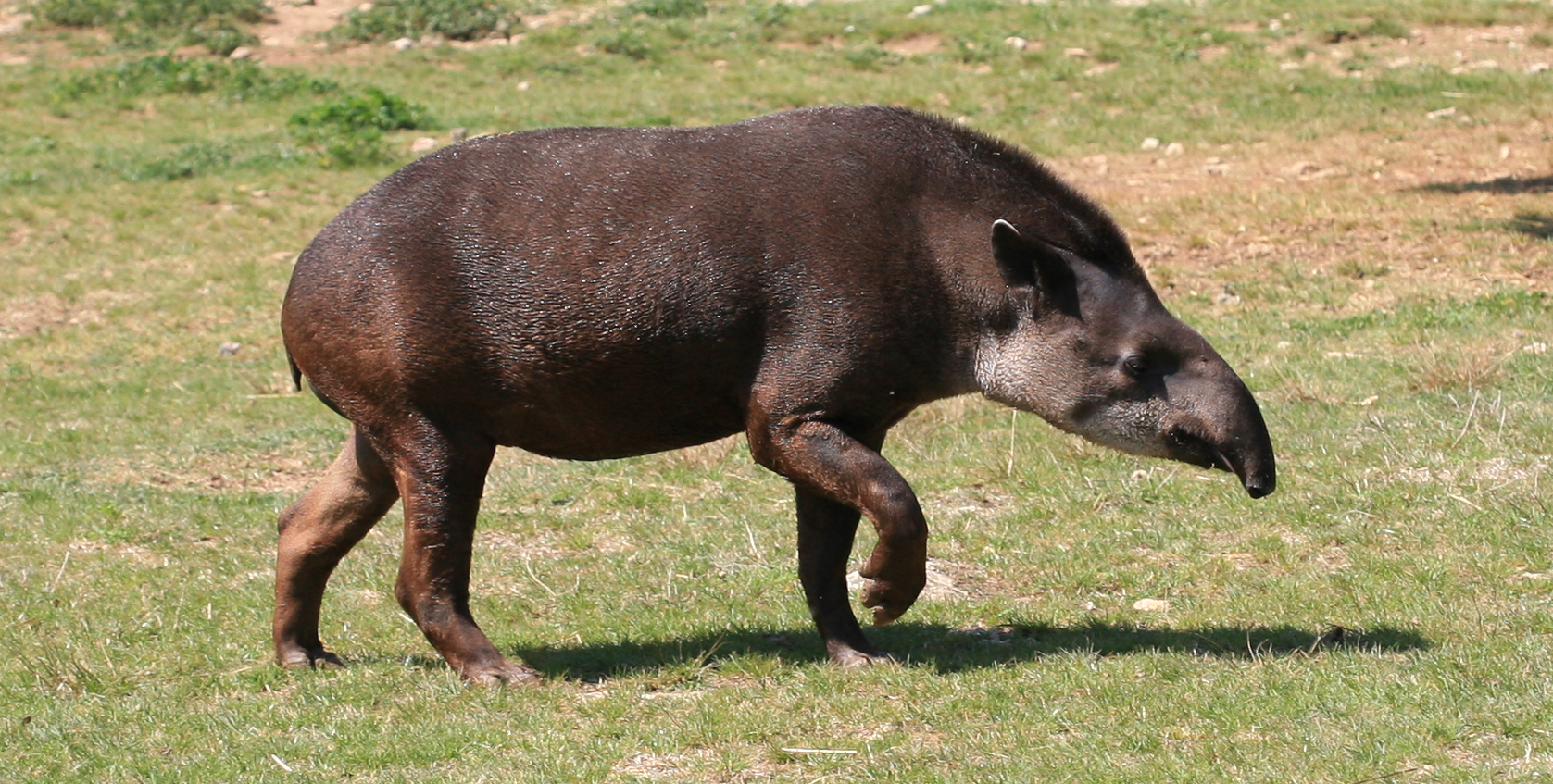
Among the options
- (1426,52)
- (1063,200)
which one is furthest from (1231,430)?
(1426,52)

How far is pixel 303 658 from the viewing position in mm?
7035

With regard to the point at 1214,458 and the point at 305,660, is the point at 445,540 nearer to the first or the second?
the point at 305,660

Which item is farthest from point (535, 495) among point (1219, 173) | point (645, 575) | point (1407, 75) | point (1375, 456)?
point (1407, 75)

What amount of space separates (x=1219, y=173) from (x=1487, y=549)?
9.94 metres

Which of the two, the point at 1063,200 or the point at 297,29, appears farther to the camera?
the point at 297,29

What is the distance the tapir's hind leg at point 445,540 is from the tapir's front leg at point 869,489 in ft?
3.55

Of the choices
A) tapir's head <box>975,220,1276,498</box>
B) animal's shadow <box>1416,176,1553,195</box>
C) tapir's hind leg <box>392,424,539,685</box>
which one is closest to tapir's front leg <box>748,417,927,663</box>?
tapir's head <box>975,220,1276,498</box>

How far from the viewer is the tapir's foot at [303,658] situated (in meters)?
7.01

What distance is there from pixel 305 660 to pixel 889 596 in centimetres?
235

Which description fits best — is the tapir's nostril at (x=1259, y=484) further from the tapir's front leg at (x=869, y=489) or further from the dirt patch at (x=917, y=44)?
the dirt patch at (x=917, y=44)

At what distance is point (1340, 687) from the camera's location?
598cm

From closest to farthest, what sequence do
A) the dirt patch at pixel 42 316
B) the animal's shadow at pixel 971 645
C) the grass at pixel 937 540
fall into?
the grass at pixel 937 540, the animal's shadow at pixel 971 645, the dirt patch at pixel 42 316

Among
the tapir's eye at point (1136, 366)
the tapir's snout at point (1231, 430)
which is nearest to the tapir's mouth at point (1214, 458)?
the tapir's snout at point (1231, 430)

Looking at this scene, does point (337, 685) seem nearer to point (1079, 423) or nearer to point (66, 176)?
point (1079, 423)
